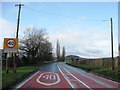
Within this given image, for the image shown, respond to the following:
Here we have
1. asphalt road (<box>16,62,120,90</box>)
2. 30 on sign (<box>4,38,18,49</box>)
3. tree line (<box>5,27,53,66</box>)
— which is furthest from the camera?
tree line (<box>5,27,53,66</box>)

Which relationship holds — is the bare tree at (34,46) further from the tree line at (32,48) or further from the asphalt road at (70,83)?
the asphalt road at (70,83)

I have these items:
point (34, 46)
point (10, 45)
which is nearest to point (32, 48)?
point (34, 46)

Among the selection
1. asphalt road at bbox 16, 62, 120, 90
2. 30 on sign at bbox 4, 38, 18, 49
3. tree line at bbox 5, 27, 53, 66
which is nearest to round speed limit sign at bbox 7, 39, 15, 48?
30 on sign at bbox 4, 38, 18, 49

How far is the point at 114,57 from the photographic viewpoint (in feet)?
154

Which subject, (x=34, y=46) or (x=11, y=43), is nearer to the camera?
(x=11, y=43)

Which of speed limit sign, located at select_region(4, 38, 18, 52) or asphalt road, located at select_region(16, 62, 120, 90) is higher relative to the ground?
speed limit sign, located at select_region(4, 38, 18, 52)

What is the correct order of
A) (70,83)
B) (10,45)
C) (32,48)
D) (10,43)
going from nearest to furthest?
(70,83), (10,43), (10,45), (32,48)

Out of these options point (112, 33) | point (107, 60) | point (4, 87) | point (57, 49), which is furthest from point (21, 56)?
point (57, 49)

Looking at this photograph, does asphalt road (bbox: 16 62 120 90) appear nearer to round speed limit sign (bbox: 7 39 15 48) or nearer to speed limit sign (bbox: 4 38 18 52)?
speed limit sign (bbox: 4 38 18 52)

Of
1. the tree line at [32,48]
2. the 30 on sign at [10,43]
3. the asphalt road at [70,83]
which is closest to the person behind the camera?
the asphalt road at [70,83]

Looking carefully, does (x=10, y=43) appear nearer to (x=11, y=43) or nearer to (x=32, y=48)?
(x=11, y=43)

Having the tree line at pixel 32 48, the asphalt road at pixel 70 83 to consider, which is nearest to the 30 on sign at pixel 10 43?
the asphalt road at pixel 70 83

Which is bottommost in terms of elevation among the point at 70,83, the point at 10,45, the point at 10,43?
the point at 70,83

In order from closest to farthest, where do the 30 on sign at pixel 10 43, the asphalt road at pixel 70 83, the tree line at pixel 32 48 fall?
the asphalt road at pixel 70 83, the 30 on sign at pixel 10 43, the tree line at pixel 32 48
